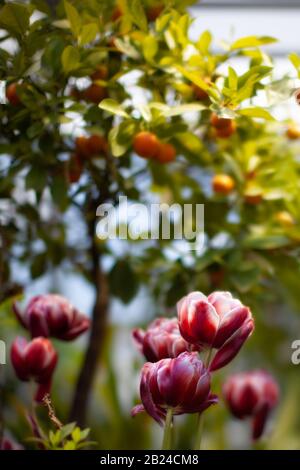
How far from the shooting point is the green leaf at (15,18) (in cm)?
74

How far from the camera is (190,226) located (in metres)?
1.03

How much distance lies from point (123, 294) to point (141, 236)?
0.32ft

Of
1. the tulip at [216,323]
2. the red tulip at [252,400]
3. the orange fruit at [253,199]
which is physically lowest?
the red tulip at [252,400]

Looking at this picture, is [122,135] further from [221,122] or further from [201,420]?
[201,420]

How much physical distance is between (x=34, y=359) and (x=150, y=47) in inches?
15.1

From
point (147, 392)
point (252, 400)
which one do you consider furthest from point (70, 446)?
point (252, 400)

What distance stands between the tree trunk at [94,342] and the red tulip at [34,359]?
306 millimetres

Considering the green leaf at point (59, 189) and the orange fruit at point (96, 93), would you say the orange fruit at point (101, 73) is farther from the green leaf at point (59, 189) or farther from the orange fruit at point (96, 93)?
the green leaf at point (59, 189)

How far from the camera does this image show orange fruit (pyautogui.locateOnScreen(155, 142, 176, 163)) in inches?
34.2

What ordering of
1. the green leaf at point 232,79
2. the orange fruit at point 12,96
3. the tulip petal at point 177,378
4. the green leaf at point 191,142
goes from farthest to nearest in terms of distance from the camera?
the green leaf at point 191,142 < the orange fruit at point 12,96 < the green leaf at point 232,79 < the tulip petal at point 177,378

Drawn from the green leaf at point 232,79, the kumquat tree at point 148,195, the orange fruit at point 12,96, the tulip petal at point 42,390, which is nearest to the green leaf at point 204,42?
the kumquat tree at point 148,195

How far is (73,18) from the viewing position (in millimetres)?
768

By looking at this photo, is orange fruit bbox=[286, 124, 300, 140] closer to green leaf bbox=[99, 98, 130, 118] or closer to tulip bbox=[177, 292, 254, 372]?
green leaf bbox=[99, 98, 130, 118]

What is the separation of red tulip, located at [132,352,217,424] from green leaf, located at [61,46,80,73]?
0.34m
